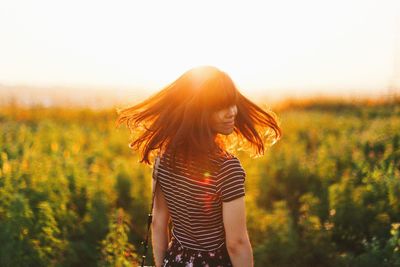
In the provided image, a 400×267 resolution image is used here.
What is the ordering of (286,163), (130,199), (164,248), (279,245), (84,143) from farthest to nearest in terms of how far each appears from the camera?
(84,143), (286,163), (130,199), (279,245), (164,248)

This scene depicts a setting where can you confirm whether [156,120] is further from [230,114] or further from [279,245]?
[279,245]

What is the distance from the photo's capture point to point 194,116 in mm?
2256

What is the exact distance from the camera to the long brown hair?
2238mm

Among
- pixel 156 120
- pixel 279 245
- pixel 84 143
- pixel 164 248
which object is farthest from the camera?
pixel 84 143

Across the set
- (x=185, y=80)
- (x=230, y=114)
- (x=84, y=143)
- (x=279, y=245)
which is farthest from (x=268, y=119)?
(x=84, y=143)

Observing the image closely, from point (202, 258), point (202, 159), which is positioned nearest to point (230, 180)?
point (202, 159)

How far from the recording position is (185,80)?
231cm

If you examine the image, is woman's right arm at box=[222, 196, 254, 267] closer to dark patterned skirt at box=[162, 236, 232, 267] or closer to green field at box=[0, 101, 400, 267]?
dark patterned skirt at box=[162, 236, 232, 267]

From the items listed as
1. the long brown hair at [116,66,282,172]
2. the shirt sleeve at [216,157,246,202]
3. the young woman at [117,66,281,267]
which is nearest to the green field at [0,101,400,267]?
the young woman at [117,66,281,267]

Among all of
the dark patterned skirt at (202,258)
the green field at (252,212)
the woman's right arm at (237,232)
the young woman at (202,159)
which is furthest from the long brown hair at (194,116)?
the green field at (252,212)

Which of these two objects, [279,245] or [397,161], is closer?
[279,245]

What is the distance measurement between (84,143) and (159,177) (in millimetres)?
9567

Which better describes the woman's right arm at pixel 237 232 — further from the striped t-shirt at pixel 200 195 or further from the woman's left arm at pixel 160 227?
the woman's left arm at pixel 160 227

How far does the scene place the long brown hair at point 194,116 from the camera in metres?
2.24
